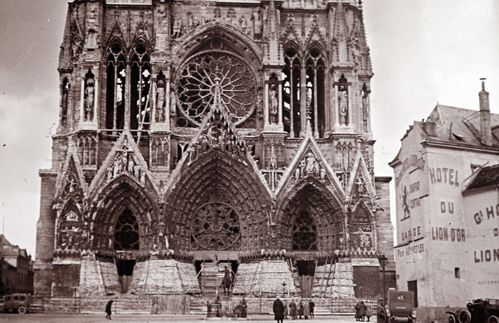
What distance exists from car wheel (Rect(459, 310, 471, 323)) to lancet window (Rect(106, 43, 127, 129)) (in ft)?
72.4

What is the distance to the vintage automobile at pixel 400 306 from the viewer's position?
2858cm

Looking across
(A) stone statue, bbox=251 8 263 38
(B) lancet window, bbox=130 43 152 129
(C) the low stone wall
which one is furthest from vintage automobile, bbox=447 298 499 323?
(A) stone statue, bbox=251 8 263 38

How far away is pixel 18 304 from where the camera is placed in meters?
40.1

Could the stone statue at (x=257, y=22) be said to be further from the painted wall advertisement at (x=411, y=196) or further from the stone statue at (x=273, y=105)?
the painted wall advertisement at (x=411, y=196)

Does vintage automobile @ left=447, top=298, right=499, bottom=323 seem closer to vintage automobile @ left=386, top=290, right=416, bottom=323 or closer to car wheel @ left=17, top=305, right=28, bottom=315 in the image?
vintage automobile @ left=386, top=290, right=416, bottom=323

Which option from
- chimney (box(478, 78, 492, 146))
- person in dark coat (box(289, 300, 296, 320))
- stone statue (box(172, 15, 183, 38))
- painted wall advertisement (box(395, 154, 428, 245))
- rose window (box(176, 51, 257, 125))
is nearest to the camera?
person in dark coat (box(289, 300, 296, 320))

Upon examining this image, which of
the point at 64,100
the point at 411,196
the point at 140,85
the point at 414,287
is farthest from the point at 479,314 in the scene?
the point at 64,100

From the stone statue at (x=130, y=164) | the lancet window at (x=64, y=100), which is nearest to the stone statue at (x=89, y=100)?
the lancet window at (x=64, y=100)

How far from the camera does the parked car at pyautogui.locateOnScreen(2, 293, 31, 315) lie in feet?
129

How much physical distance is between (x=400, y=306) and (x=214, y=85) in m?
17.7

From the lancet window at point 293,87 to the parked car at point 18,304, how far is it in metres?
15.3

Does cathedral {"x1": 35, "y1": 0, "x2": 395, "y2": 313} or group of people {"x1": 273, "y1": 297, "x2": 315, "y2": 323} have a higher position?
cathedral {"x1": 35, "y1": 0, "x2": 395, "y2": 313}

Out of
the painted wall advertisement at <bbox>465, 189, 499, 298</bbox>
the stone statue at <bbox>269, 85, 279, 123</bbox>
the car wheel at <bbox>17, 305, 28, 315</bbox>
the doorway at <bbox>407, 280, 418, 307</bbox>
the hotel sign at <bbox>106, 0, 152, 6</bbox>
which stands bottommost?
the car wheel at <bbox>17, 305, 28, 315</bbox>

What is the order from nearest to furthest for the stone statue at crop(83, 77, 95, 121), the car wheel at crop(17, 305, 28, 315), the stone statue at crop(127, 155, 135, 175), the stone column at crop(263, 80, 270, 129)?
the car wheel at crop(17, 305, 28, 315)
the stone statue at crop(127, 155, 135, 175)
the stone statue at crop(83, 77, 95, 121)
the stone column at crop(263, 80, 270, 129)
